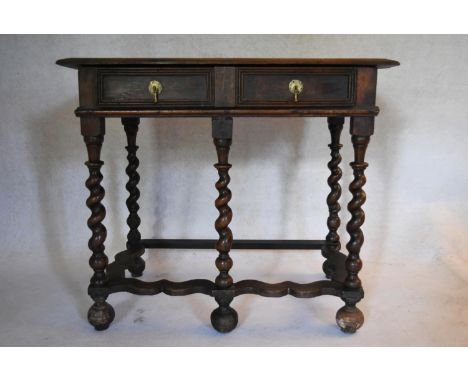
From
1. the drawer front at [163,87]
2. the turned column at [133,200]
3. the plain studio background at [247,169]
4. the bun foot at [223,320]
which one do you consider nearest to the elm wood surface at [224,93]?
the drawer front at [163,87]

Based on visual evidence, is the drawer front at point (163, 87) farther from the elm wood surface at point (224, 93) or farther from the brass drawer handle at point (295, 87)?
the brass drawer handle at point (295, 87)

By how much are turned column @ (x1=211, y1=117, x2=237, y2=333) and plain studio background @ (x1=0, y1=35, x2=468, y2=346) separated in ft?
2.32

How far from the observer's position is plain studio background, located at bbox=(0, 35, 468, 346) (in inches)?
123

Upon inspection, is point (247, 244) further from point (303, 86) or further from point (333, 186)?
point (303, 86)

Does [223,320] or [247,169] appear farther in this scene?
[247,169]

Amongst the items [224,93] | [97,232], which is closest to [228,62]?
[224,93]

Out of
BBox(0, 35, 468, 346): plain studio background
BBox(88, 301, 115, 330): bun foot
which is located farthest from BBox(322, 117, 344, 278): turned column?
BBox(88, 301, 115, 330): bun foot

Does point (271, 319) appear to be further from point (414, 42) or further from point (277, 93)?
point (414, 42)

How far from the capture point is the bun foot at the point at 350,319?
7.12ft

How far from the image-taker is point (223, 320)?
217 centimetres

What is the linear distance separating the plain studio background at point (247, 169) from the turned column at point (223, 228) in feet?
2.32

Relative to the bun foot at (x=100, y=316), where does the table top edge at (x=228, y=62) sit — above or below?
above

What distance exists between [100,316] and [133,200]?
32.8 inches

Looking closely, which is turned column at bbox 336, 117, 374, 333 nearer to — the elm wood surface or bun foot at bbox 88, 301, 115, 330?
the elm wood surface
